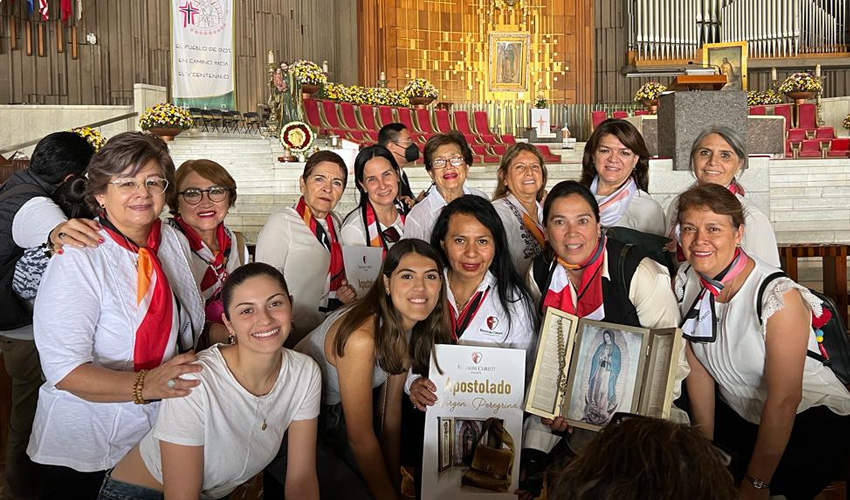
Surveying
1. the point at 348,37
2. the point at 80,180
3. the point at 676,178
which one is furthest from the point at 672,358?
the point at 348,37

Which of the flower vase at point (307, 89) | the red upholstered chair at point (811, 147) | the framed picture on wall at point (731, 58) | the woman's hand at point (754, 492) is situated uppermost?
the framed picture on wall at point (731, 58)

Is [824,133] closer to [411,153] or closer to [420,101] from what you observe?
[420,101]

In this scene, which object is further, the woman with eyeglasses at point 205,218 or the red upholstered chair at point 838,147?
the red upholstered chair at point 838,147

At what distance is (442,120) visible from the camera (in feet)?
44.1

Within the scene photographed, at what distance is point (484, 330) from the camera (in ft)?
9.05

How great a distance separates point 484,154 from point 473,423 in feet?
33.5

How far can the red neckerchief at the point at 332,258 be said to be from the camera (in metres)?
3.50

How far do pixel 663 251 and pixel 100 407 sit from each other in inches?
83.1

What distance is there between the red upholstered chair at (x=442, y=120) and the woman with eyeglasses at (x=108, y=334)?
11.2m

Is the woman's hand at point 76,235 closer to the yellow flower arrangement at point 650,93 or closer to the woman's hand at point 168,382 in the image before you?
the woman's hand at point 168,382

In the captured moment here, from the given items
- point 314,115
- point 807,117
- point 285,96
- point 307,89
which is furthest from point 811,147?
point 285,96

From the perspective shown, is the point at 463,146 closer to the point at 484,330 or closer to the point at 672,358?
the point at 484,330

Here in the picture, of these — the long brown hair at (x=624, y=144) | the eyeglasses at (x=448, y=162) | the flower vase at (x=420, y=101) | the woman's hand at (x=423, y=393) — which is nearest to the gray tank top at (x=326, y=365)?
the woman's hand at (x=423, y=393)

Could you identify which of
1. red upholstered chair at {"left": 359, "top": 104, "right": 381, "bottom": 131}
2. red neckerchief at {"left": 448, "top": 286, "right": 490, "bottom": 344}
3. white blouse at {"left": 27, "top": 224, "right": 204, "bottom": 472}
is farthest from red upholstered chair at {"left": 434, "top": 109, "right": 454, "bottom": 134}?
white blouse at {"left": 27, "top": 224, "right": 204, "bottom": 472}
